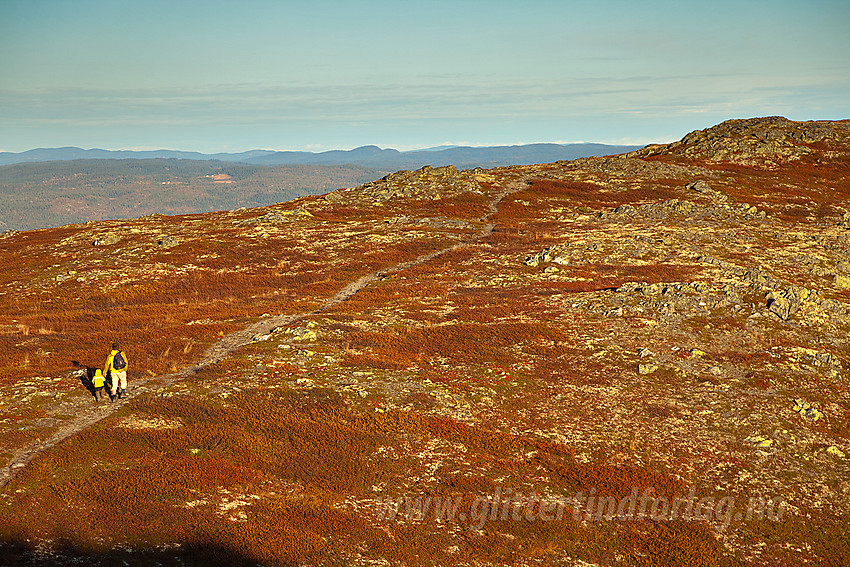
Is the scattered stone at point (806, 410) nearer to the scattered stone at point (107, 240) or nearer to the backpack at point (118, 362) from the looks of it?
the backpack at point (118, 362)

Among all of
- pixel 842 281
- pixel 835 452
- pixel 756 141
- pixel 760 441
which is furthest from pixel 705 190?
pixel 760 441

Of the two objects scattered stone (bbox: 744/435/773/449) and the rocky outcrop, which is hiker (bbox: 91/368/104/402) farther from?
the rocky outcrop

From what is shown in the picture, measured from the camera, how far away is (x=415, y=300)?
47.1m

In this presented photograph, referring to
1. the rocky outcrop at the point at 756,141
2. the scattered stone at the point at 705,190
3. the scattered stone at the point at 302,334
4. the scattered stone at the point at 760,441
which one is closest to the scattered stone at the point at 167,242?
the scattered stone at the point at 302,334

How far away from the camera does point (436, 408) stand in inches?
1089

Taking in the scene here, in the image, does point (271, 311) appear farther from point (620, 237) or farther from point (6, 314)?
point (620, 237)

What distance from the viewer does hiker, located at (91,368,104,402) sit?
2622cm

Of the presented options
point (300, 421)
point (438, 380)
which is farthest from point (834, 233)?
point (300, 421)

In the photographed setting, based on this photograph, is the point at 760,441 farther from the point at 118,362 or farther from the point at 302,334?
the point at 118,362

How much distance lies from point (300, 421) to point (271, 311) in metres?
20.5

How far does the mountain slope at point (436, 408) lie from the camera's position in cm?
1850

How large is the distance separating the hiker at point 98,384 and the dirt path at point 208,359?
0.85m

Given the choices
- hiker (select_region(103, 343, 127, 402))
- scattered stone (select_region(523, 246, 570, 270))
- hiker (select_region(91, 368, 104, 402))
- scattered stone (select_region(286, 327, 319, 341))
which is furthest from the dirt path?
scattered stone (select_region(523, 246, 570, 270))

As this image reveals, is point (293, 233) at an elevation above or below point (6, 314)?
above
